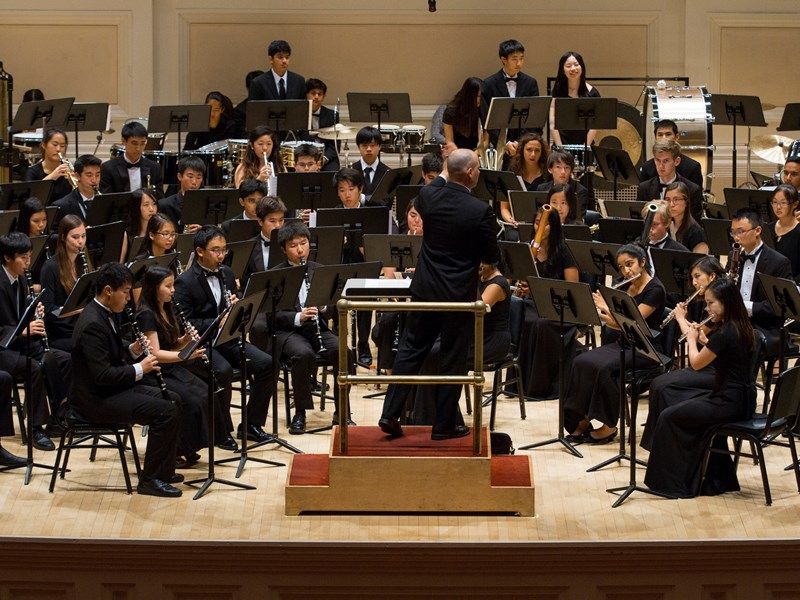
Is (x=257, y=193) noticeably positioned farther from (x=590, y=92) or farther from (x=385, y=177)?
(x=590, y=92)

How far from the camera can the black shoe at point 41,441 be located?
7039 mm

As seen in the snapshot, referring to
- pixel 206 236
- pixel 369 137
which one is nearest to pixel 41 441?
pixel 206 236

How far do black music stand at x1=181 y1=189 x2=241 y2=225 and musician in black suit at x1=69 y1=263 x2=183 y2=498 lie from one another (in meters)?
2.40

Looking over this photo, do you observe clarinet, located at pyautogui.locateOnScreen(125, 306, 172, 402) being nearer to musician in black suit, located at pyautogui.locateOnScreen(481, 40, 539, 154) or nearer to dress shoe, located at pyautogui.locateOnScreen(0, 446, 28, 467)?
dress shoe, located at pyautogui.locateOnScreen(0, 446, 28, 467)

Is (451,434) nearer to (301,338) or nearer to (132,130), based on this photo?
(301,338)

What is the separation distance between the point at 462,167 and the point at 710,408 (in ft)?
5.35

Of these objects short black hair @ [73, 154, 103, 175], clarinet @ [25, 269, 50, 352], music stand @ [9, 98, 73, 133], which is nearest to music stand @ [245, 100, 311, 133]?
music stand @ [9, 98, 73, 133]

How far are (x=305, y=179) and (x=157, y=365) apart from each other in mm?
3074

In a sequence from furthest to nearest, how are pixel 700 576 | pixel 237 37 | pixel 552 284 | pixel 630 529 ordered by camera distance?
pixel 237 37 → pixel 552 284 → pixel 630 529 → pixel 700 576

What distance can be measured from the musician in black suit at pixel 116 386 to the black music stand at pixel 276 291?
2.08ft

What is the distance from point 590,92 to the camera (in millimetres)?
10820

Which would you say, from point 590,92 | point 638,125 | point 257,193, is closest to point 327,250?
point 257,193

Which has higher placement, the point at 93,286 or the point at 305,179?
the point at 305,179

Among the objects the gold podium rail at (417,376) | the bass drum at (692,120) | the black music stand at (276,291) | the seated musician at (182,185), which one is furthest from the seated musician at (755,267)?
the seated musician at (182,185)
